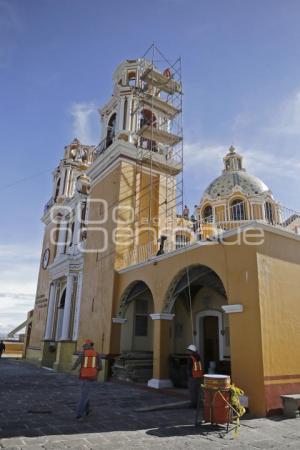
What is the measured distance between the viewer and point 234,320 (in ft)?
24.8

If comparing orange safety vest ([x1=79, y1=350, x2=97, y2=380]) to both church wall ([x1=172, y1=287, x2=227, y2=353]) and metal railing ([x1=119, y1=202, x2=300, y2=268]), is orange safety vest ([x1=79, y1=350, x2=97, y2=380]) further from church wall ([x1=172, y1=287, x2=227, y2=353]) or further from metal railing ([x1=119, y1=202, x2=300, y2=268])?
church wall ([x1=172, y1=287, x2=227, y2=353])

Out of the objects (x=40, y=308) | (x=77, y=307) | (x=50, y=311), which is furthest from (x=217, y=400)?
(x=40, y=308)

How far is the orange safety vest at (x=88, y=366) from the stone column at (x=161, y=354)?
4171mm

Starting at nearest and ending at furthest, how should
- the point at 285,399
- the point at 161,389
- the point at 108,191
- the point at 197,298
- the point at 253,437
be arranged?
the point at 253,437
the point at 285,399
the point at 161,389
the point at 197,298
the point at 108,191

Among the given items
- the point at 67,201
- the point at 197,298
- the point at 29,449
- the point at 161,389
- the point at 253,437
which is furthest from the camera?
the point at 67,201

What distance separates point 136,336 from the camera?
13.3m

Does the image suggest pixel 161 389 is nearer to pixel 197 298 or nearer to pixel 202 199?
pixel 197 298

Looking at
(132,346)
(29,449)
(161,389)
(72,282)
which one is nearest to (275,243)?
(161,389)

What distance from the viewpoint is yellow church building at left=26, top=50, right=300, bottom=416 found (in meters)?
7.37

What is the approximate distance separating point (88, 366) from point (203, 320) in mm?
7274

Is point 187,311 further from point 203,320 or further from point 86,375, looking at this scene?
point 86,375

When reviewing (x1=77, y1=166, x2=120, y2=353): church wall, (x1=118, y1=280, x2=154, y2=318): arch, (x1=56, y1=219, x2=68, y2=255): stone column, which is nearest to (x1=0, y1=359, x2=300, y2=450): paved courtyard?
(x1=118, y1=280, x2=154, y2=318): arch

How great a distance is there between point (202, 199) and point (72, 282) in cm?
1149

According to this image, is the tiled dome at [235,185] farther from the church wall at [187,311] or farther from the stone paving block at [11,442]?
the stone paving block at [11,442]
